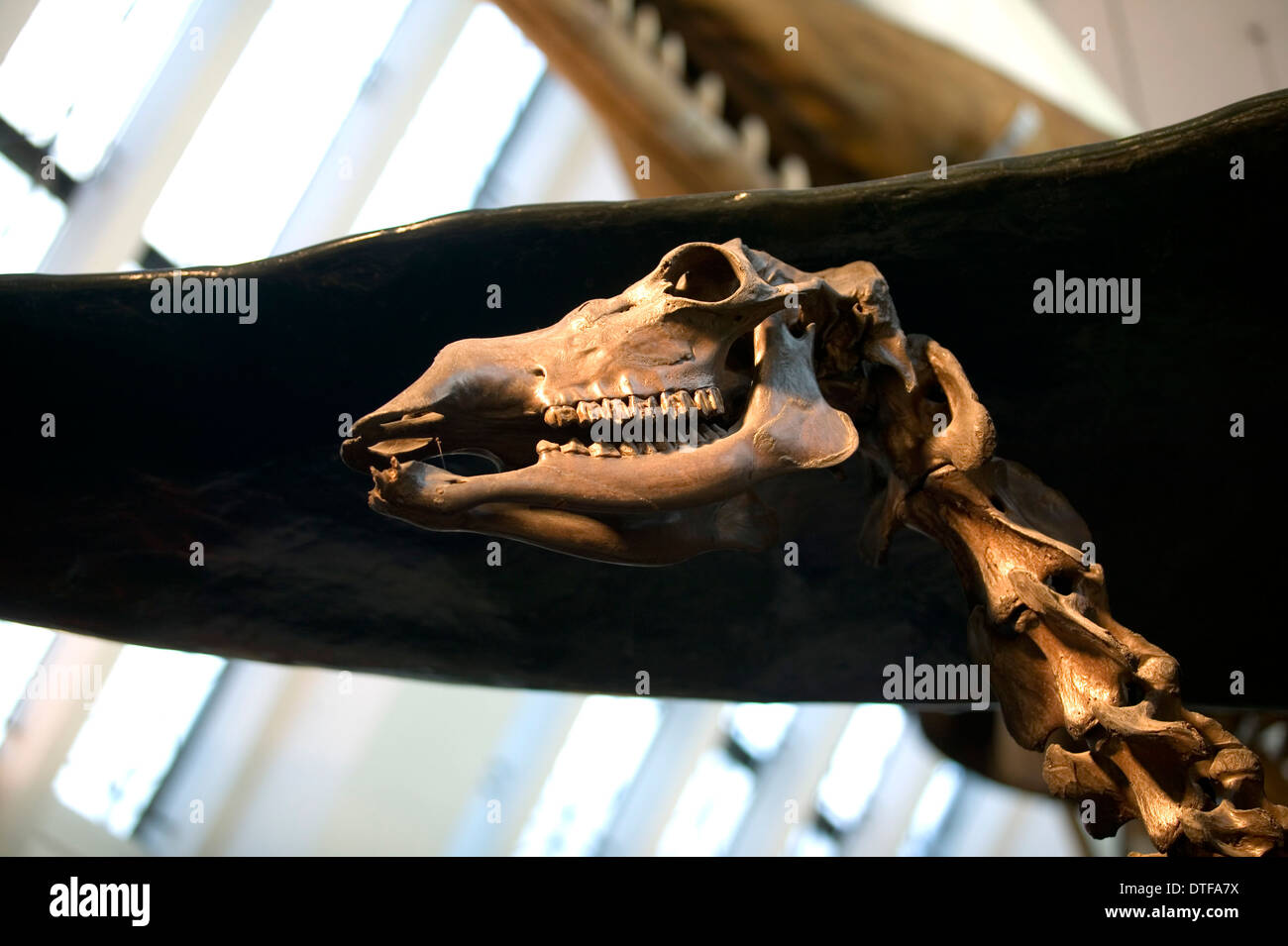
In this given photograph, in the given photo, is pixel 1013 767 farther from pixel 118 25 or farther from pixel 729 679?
pixel 118 25

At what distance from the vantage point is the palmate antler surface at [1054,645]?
3.87 feet

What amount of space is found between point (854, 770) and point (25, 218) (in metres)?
3.93

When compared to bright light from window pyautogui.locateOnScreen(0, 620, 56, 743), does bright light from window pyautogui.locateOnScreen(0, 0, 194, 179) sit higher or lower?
higher

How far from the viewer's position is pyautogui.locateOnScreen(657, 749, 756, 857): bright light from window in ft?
14.9

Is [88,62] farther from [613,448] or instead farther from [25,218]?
[613,448]

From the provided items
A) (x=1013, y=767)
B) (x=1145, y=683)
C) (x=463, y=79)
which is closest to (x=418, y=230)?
(x=1145, y=683)

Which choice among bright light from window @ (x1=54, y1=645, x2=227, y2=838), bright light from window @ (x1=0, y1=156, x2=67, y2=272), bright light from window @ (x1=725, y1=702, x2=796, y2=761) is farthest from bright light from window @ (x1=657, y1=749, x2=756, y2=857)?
bright light from window @ (x1=0, y1=156, x2=67, y2=272)

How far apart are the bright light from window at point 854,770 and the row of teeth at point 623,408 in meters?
4.26

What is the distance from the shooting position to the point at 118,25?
3941 millimetres

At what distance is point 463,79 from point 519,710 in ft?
7.84

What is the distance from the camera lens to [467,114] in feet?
15.4

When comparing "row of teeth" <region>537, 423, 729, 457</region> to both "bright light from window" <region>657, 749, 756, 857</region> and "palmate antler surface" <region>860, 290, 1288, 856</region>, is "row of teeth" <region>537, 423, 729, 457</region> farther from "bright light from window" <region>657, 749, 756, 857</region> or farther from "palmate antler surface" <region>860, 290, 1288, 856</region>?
"bright light from window" <region>657, 749, 756, 857</region>

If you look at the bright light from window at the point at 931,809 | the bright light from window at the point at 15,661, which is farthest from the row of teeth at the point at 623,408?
the bright light from window at the point at 931,809

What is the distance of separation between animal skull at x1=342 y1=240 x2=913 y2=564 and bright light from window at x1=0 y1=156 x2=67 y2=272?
2.95 metres
